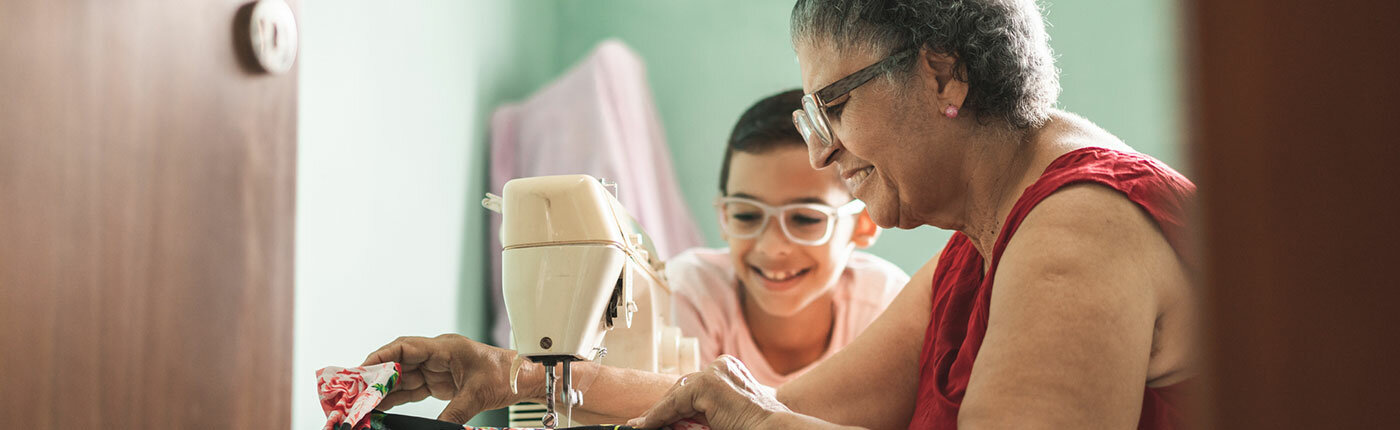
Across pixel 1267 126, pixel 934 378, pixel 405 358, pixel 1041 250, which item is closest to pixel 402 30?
pixel 405 358

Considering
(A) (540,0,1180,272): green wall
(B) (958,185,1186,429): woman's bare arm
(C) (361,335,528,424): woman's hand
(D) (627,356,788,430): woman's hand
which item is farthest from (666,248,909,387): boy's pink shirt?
(B) (958,185,1186,429): woman's bare arm

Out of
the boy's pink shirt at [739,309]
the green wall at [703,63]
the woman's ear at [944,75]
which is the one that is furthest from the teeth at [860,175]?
the green wall at [703,63]

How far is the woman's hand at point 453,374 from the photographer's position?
124 centimetres

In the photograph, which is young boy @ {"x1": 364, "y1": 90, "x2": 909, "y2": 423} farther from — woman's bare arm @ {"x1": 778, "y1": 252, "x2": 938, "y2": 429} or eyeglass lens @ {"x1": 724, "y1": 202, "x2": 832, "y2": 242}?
woman's bare arm @ {"x1": 778, "y1": 252, "x2": 938, "y2": 429}

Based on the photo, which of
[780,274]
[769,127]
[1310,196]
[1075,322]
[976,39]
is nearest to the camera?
[1310,196]

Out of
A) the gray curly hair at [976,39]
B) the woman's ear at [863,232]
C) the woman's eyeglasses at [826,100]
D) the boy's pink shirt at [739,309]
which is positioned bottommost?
the boy's pink shirt at [739,309]

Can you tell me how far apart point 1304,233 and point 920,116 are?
2.79 ft

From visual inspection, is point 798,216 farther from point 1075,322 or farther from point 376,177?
point 1075,322

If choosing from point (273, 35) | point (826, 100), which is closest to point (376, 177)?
point (273, 35)

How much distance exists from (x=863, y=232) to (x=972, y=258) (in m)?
1.05

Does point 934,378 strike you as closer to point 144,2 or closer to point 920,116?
point 920,116

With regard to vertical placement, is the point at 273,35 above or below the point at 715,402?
above

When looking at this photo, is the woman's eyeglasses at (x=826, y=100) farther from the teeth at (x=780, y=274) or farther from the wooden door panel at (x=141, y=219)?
the teeth at (x=780, y=274)

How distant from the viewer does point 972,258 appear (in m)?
1.26
